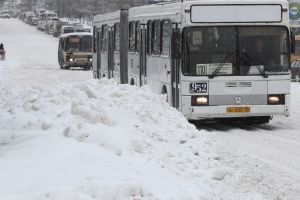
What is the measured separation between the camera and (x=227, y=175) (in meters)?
9.60

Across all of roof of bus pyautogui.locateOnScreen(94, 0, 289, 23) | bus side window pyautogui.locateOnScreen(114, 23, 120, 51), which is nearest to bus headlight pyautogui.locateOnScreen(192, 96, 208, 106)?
roof of bus pyautogui.locateOnScreen(94, 0, 289, 23)

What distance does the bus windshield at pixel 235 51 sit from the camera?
15922 mm

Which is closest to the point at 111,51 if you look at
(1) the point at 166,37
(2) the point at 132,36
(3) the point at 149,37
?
(2) the point at 132,36

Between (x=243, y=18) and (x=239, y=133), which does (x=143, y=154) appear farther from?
(x=243, y=18)

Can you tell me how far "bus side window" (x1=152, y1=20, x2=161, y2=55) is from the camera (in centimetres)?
1819

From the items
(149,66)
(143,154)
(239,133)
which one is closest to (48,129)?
(143,154)

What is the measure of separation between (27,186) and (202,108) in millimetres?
9104

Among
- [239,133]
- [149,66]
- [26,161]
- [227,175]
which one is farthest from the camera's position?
[149,66]

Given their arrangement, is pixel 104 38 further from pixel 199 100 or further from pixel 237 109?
pixel 237 109

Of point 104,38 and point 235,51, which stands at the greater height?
point 104,38

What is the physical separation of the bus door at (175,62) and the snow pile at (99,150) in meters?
2.32

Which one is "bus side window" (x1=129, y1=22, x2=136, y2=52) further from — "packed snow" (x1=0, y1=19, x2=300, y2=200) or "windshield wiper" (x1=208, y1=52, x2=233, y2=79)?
"packed snow" (x1=0, y1=19, x2=300, y2=200)

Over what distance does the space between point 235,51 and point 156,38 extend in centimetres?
297

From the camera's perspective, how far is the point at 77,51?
52125mm
